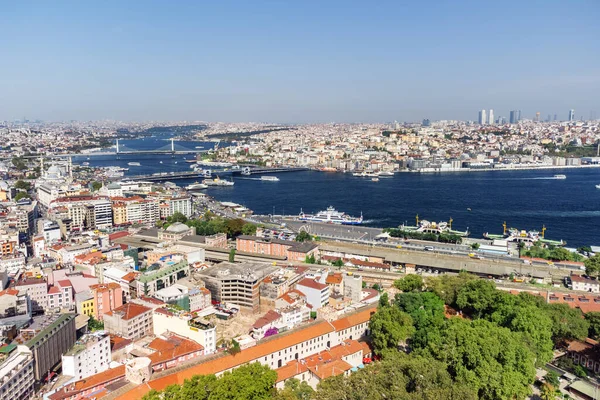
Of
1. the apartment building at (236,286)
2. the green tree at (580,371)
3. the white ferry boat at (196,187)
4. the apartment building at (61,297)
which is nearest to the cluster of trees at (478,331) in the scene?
the green tree at (580,371)

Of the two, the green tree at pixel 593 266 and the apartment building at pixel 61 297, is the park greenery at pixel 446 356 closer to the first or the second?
the green tree at pixel 593 266

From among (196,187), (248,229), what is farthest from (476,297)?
(196,187)

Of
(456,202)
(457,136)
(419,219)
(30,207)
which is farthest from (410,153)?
(30,207)

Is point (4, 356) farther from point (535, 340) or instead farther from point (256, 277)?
point (535, 340)

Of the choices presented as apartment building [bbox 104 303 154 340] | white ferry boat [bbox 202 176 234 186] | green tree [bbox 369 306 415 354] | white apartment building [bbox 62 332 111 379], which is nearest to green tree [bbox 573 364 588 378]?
green tree [bbox 369 306 415 354]

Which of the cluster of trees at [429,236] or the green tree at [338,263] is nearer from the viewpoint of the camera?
the green tree at [338,263]
